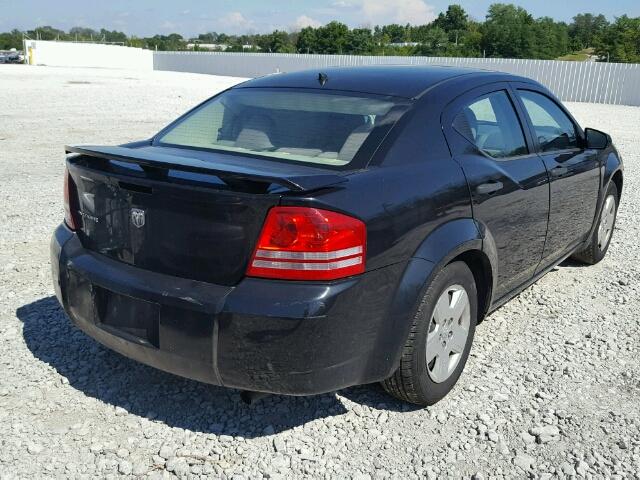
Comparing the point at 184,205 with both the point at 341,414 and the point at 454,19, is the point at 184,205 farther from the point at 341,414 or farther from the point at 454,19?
the point at 454,19

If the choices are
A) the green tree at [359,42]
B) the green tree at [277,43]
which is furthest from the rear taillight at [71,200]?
the green tree at [277,43]

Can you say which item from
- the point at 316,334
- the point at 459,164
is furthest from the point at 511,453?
the point at 459,164

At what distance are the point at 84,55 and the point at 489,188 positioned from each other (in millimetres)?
63065

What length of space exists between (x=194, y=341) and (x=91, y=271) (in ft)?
2.24

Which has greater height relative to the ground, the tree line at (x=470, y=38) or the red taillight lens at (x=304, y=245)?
the tree line at (x=470, y=38)

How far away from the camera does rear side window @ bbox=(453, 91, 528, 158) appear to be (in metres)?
3.49

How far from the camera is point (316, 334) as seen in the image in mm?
2521

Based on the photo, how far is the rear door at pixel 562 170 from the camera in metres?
→ 4.18

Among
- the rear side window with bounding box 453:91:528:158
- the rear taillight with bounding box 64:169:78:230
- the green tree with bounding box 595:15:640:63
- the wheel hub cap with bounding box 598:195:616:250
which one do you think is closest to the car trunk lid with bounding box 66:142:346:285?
the rear taillight with bounding box 64:169:78:230

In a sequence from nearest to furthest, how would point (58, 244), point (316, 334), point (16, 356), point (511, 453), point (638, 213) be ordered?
point (316, 334) → point (511, 453) → point (58, 244) → point (16, 356) → point (638, 213)

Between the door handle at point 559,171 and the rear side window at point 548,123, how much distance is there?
140 mm

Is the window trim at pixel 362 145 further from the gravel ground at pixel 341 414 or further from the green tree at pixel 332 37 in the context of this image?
the green tree at pixel 332 37

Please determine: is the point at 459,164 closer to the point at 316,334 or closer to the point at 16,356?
the point at 316,334

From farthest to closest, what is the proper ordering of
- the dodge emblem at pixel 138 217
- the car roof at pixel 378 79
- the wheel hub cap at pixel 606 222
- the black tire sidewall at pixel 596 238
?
1. the wheel hub cap at pixel 606 222
2. the black tire sidewall at pixel 596 238
3. the car roof at pixel 378 79
4. the dodge emblem at pixel 138 217
